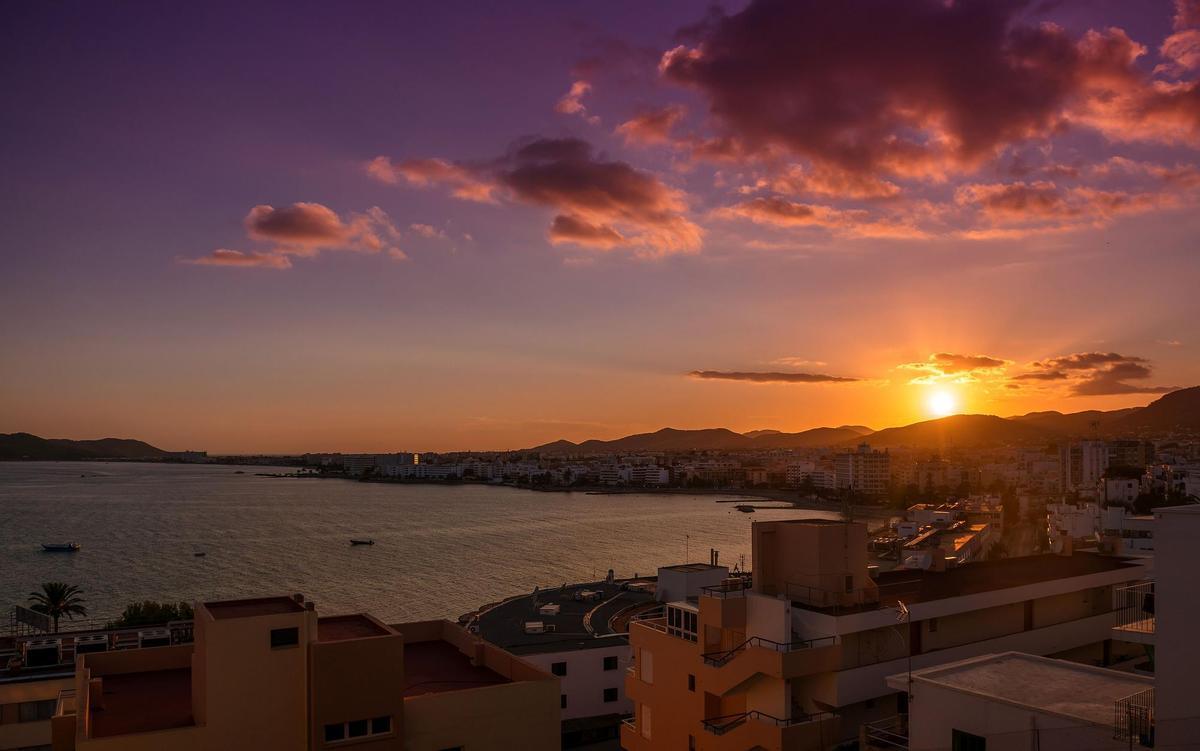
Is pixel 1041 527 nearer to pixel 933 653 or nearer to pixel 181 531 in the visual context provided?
pixel 933 653

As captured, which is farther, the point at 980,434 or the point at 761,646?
the point at 980,434

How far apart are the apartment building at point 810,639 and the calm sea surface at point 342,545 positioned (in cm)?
2353

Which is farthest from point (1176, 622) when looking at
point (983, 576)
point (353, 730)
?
point (983, 576)

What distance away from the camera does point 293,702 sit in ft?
24.2

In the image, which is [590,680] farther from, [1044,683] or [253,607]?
[1044,683]

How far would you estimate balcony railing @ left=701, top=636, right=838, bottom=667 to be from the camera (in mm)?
9320

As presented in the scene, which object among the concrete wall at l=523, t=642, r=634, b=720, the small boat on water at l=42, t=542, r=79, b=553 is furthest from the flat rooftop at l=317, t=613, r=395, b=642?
the small boat on water at l=42, t=542, r=79, b=553

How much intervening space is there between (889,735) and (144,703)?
7312mm

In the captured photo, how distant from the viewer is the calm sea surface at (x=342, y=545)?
125 ft

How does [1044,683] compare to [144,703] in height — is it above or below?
above

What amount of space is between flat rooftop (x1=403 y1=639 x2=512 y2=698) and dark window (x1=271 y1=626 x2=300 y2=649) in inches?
56.7

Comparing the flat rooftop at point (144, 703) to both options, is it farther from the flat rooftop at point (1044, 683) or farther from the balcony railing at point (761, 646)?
the flat rooftop at point (1044, 683)

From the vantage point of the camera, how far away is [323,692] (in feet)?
24.2

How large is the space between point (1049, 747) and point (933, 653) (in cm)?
456
